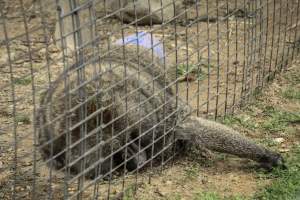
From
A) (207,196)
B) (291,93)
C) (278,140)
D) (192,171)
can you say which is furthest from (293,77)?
(207,196)

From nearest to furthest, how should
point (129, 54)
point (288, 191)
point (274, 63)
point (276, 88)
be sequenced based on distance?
point (288, 191)
point (129, 54)
point (276, 88)
point (274, 63)

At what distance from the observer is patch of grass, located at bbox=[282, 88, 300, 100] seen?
17.9 feet

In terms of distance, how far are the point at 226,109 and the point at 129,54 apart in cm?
105

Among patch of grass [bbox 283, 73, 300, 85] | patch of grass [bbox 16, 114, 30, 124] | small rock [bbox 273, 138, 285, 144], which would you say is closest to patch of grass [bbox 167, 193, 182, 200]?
small rock [bbox 273, 138, 285, 144]

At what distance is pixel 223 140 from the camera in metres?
4.48

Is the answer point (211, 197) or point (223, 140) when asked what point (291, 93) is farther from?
point (211, 197)

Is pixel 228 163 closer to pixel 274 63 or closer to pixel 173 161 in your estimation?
pixel 173 161

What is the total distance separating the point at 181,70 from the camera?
6.00 meters

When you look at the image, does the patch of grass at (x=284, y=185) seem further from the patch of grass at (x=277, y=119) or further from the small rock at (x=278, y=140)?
the patch of grass at (x=277, y=119)

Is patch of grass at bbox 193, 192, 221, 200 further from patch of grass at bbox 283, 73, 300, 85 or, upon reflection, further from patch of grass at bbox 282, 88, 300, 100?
patch of grass at bbox 283, 73, 300, 85

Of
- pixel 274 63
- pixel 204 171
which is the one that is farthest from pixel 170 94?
pixel 274 63

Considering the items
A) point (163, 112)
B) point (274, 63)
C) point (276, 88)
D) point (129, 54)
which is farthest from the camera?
point (274, 63)

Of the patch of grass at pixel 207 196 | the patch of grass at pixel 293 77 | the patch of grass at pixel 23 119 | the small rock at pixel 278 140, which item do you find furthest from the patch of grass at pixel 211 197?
the patch of grass at pixel 293 77

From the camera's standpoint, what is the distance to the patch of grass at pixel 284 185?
158 inches
